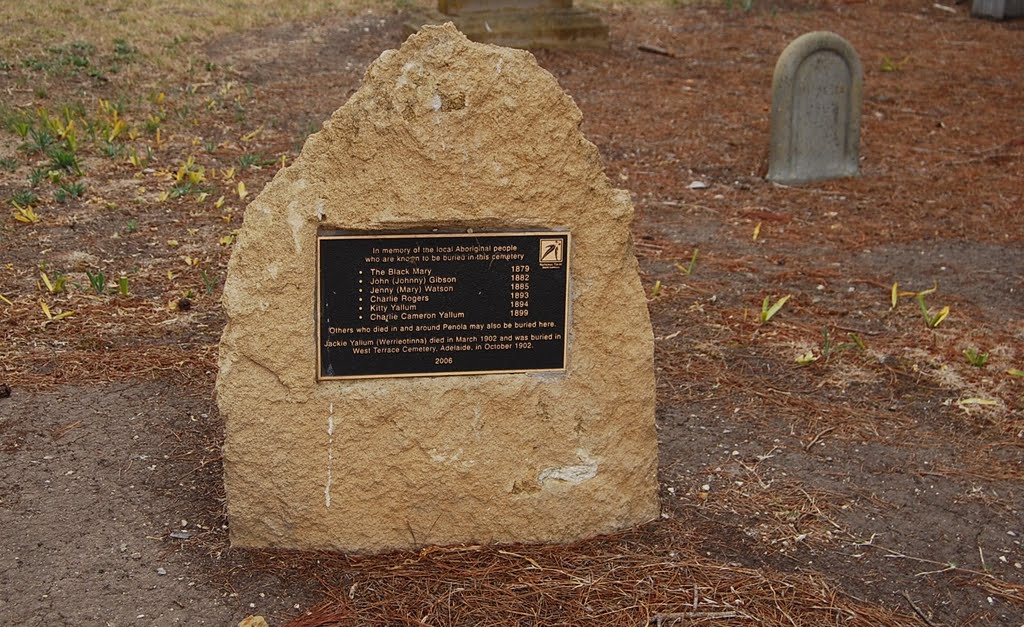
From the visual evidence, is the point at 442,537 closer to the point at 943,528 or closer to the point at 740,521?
the point at 740,521

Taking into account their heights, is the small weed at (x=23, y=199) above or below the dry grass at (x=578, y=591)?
above

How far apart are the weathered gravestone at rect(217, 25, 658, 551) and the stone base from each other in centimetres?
743

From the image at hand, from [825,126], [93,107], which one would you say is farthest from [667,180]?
[93,107]

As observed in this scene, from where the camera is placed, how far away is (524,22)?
11.1 meters

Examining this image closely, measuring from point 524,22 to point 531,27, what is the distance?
3.6 inches

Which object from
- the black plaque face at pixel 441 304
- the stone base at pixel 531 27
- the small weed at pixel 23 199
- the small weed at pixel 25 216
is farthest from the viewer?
the stone base at pixel 531 27

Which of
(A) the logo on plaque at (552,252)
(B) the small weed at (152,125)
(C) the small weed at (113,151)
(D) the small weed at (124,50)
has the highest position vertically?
(D) the small weed at (124,50)

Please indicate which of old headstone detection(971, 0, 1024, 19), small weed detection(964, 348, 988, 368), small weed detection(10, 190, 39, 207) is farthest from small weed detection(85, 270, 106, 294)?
old headstone detection(971, 0, 1024, 19)

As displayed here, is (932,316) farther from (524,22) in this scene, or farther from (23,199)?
(524,22)

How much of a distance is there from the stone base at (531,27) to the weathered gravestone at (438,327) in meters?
7.43

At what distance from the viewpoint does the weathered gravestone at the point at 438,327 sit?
350cm

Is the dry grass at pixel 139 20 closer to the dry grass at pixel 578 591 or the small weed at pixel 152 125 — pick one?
the small weed at pixel 152 125

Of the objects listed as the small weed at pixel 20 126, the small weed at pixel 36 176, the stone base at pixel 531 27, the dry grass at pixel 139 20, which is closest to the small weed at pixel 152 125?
the small weed at pixel 20 126

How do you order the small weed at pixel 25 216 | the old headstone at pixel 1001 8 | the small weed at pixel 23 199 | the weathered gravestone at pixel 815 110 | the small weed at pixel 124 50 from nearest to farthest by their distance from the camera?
1. the small weed at pixel 25 216
2. the small weed at pixel 23 199
3. the weathered gravestone at pixel 815 110
4. the small weed at pixel 124 50
5. the old headstone at pixel 1001 8
